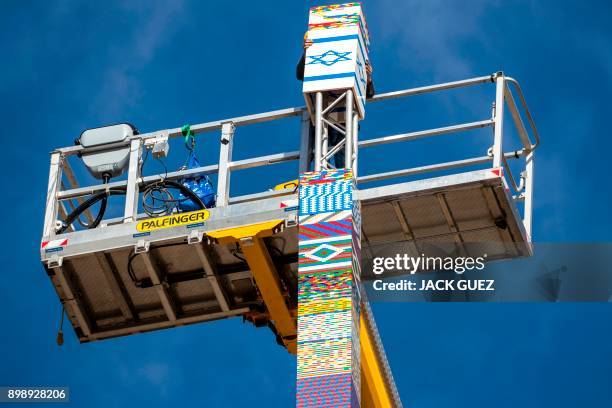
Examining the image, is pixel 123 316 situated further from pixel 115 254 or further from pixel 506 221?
pixel 506 221

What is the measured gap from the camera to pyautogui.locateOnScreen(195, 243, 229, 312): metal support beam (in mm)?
30406

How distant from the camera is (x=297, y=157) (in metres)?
30.5

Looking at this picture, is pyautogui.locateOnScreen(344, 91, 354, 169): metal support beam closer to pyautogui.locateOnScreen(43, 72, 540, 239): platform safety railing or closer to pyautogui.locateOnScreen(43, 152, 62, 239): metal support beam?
pyautogui.locateOnScreen(43, 72, 540, 239): platform safety railing

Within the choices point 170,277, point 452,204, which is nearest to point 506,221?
point 452,204

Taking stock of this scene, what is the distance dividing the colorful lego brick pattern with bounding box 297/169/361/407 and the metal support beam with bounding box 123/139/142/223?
9.78ft

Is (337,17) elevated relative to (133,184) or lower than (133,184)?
elevated

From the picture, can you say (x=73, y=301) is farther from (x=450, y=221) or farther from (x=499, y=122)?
(x=499, y=122)

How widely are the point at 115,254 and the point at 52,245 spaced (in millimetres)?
929

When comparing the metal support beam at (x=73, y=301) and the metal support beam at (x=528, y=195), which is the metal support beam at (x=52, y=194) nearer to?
the metal support beam at (x=73, y=301)

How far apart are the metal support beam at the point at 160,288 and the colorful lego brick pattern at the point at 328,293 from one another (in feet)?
9.44

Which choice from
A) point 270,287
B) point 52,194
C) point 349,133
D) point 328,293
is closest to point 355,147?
point 349,133

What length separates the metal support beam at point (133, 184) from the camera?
101ft

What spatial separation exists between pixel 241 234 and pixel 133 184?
2475 mm

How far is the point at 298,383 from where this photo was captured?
89.6 feet
